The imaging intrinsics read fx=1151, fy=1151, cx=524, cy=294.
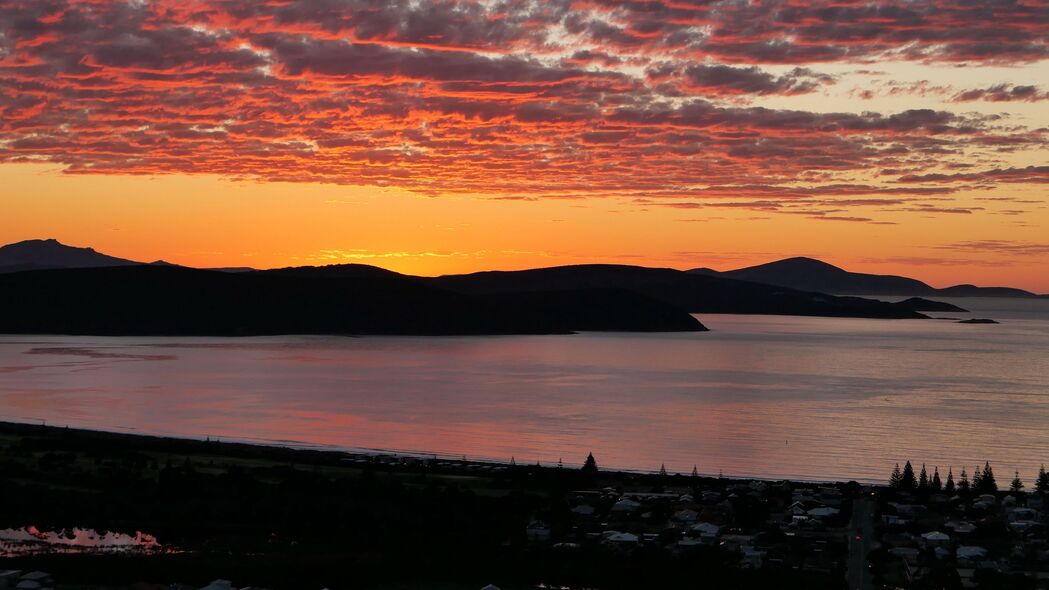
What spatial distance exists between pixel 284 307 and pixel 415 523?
123 m

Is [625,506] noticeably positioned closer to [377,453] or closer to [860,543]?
[860,543]

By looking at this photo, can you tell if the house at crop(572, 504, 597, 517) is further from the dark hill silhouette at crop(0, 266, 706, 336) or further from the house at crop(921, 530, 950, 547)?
the dark hill silhouette at crop(0, 266, 706, 336)

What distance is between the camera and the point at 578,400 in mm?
72938

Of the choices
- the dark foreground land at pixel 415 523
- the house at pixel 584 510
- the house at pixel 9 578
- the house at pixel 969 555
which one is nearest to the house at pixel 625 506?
the dark foreground land at pixel 415 523

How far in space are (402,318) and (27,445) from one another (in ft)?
357

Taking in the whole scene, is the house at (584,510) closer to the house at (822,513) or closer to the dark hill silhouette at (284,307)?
the house at (822,513)

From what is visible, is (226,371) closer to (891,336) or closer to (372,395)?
(372,395)

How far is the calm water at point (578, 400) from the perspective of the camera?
5234 centimetres

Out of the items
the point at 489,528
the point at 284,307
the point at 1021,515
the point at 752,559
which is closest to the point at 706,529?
the point at 752,559

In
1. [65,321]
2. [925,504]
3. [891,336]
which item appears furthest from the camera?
[891,336]


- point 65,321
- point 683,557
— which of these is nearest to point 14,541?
point 683,557

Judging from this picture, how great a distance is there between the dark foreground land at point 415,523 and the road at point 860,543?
390mm

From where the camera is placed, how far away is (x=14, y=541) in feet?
93.5

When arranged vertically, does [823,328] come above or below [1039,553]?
above
